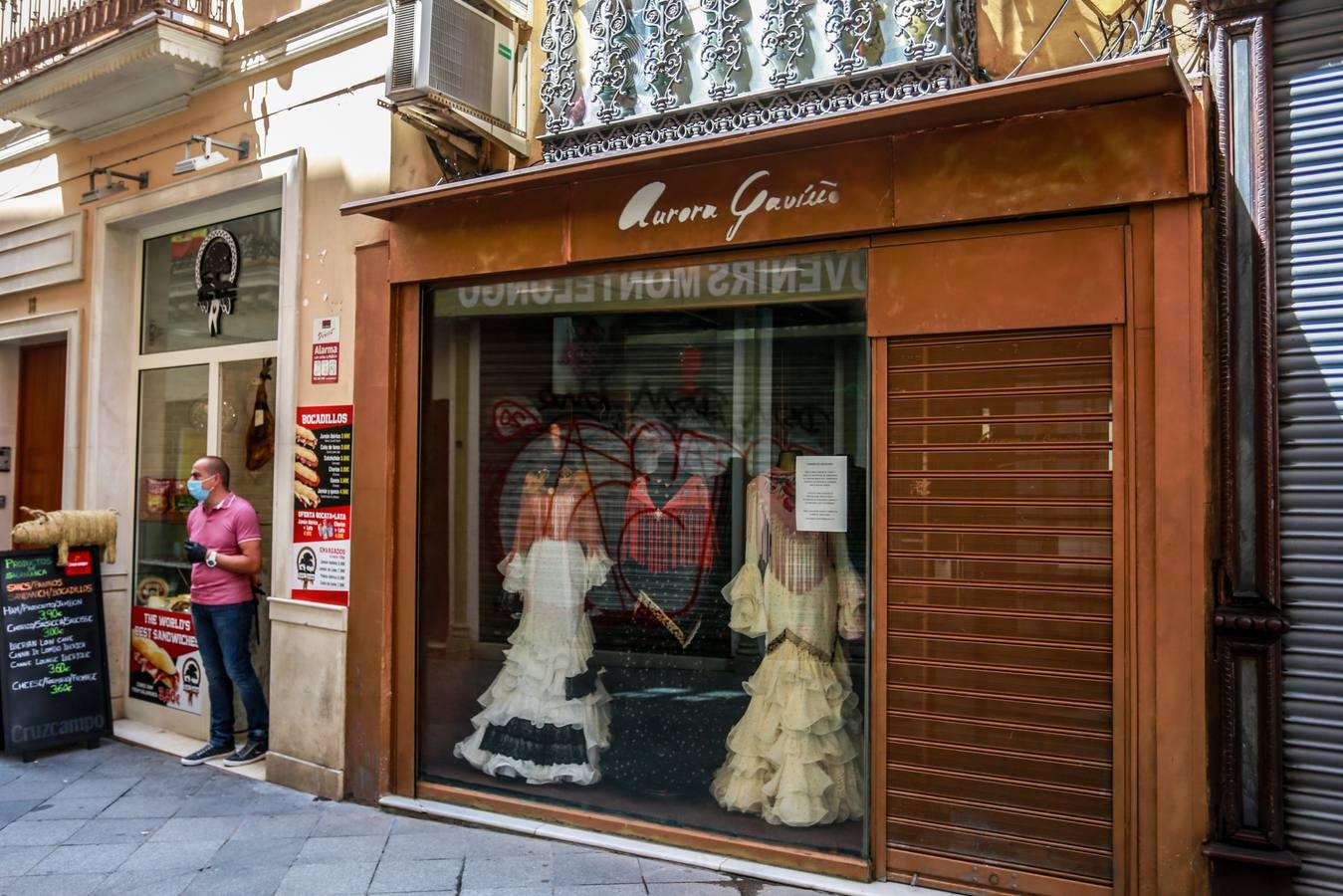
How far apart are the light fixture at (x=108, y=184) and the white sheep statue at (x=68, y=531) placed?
94.9 inches

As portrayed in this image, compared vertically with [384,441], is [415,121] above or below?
above

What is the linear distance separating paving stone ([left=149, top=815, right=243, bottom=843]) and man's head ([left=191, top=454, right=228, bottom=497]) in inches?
79.2

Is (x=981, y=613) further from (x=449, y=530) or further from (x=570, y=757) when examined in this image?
(x=449, y=530)

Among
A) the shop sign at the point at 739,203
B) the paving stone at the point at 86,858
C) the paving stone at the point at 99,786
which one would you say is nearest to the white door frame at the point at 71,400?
the paving stone at the point at 99,786

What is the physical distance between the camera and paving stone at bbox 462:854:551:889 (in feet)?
14.7

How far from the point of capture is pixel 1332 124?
3.77m

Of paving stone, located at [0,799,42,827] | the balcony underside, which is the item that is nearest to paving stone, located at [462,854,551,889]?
paving stone, located at [0,799,42,827]

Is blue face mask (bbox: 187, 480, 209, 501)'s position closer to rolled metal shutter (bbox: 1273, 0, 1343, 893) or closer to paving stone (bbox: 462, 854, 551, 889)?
paving stone (bbox: 462, 854, 551, 889)

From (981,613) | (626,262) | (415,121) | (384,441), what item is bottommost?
(981,613)

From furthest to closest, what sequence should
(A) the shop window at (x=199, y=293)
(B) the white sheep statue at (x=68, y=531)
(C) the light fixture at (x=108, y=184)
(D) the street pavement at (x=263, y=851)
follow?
(C) the light fixture at (x=108, y=184) → (A) the shop window at (x=199, y=293) → (B) the white sheep statue at (x=68, y=531) → (D) the street pavement at (x=263, y=851)

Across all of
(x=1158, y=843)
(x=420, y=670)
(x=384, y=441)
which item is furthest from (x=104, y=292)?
(x=1158, y=843)

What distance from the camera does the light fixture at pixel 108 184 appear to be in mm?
7387

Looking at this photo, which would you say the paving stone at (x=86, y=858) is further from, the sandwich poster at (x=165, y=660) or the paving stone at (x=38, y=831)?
the sandwich poster at (x=165, y=660)

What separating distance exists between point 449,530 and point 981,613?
118 inches
